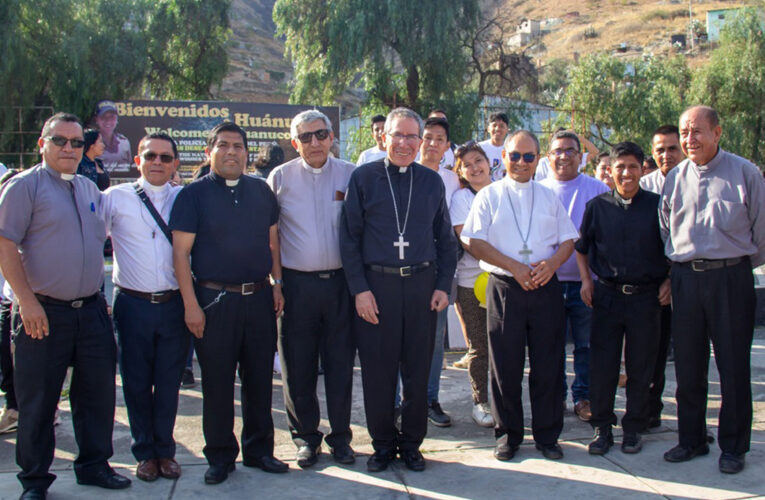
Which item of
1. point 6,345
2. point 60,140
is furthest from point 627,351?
point 6,345

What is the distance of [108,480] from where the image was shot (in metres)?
3.88

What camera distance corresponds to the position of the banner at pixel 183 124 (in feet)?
57.4

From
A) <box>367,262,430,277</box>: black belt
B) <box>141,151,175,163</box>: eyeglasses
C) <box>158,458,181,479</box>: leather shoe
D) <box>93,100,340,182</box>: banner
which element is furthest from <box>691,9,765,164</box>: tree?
<box>158,458,181,479</box>: leather shoe

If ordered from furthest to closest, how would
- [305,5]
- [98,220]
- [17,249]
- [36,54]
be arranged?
[305,5]
[36,54]
[98,220]
[17,249]

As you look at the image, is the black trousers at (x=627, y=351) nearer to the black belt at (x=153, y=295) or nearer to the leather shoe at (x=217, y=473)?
the leather shoe at (x=217, y=473)

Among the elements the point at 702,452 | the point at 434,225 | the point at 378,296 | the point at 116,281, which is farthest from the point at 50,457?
the point at 702,452

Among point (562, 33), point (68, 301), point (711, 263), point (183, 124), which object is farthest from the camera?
point (562, 33)

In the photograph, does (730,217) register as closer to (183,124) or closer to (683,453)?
(683,453)

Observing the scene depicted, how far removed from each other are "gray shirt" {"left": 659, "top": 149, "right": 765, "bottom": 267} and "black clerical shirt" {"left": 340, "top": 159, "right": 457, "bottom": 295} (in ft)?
4.64

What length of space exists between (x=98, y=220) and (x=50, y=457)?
4.38ft

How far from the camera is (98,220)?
3961mm

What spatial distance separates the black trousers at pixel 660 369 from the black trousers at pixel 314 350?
2.09m

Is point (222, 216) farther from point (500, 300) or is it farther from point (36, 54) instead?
point (36, 54)

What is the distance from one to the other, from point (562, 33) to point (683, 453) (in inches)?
3760
